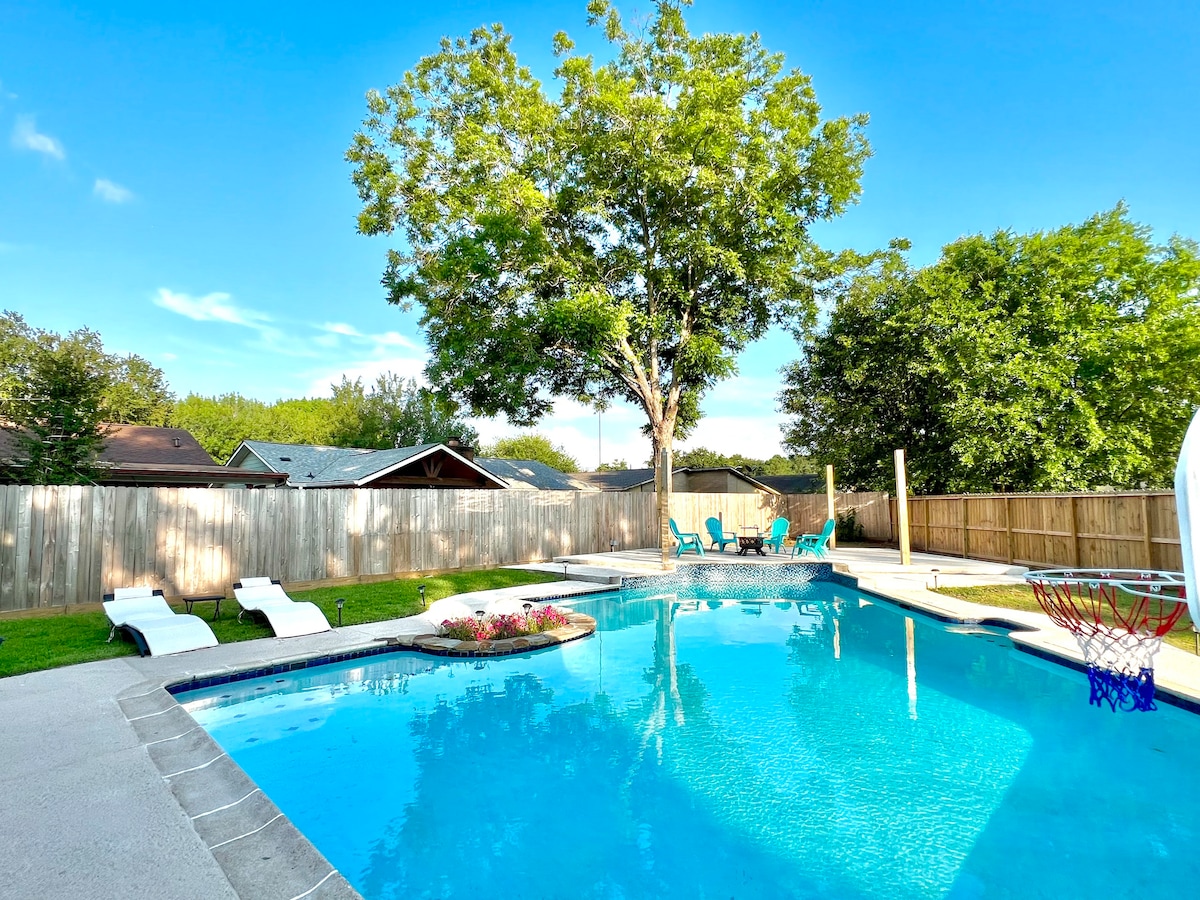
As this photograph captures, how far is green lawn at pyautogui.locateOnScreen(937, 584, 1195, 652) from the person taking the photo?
721 centimetres

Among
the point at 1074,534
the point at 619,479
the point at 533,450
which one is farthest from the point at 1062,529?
the point at 533,450

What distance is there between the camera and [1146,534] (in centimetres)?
979

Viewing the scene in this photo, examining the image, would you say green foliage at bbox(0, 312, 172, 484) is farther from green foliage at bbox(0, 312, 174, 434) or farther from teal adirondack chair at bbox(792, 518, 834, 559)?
teal adirondack chair at bbox(792, 518, 834, 559)

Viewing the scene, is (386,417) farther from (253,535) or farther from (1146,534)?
(1146,534)

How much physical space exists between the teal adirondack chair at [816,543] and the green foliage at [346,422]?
2312cm

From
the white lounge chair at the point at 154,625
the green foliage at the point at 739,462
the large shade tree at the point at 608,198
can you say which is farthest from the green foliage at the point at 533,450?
the white lounge chair at the point at 154,625

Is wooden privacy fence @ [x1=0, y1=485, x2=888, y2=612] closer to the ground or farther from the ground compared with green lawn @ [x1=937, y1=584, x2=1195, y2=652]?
farther from the ground

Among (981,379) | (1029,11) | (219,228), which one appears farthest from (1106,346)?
(219,228)

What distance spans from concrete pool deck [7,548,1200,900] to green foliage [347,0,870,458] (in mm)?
12283

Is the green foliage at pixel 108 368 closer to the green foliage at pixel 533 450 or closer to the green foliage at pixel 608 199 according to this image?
the green foliage at pixel 608 199

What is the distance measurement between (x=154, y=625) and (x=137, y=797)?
4476 mm

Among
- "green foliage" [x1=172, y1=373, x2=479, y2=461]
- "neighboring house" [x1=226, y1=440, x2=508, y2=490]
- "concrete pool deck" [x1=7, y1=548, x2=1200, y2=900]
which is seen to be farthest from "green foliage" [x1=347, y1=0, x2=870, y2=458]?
"green foliage" [x1=172, y1=373, x2=479, y2=461]

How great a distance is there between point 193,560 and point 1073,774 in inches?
437

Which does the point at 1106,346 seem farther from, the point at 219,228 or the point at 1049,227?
the point at 219,228
